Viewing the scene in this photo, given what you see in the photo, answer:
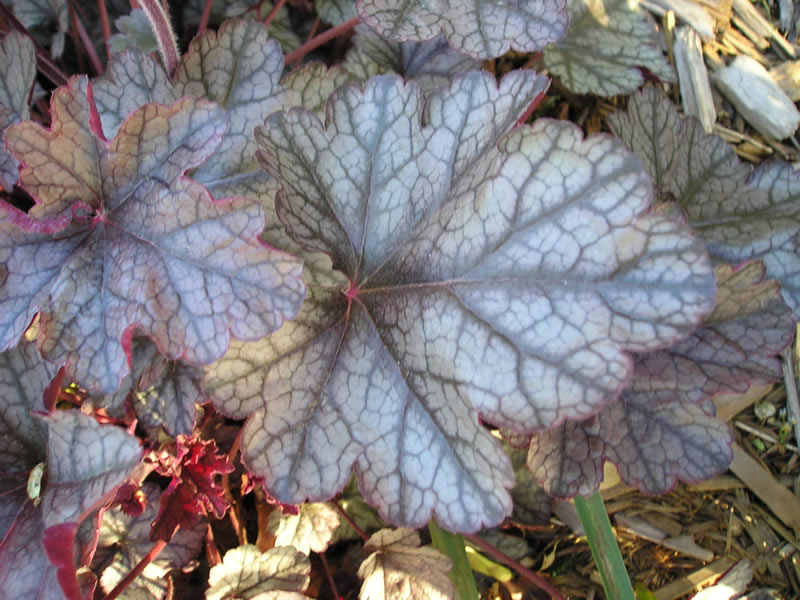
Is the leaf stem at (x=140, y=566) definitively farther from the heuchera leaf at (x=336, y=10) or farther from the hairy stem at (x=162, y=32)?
the heuchera leaf at (x=336, y=10)

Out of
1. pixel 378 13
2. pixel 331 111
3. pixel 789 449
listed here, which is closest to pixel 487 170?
pixel 331 111

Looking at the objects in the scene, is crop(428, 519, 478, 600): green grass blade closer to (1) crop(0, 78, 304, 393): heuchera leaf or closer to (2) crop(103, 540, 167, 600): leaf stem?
(2) crop(103, 540, 167, 600): leaf stem

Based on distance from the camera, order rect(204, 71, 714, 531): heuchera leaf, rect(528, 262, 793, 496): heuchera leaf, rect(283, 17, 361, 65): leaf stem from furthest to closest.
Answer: rect(283, 17, 361, 65): leaf stem, rect(528, 262, 793, 496): heuchera leaf, rect(204, 71, 714, 531): heuchera leaf

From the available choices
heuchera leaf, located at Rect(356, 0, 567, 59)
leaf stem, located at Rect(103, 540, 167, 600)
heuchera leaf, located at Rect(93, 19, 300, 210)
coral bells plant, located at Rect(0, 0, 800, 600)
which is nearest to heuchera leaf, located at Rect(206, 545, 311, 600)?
coral bells plant, located at Rect(0, 0, 800, 600)

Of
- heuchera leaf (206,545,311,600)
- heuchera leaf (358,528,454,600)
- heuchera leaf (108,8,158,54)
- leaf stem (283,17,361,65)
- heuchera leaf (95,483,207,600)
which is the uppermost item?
heuchera leaf (108,8,158,54)

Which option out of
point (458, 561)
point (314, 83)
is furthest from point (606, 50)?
point (458, 561)

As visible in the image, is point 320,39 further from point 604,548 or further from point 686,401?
point 604,548
